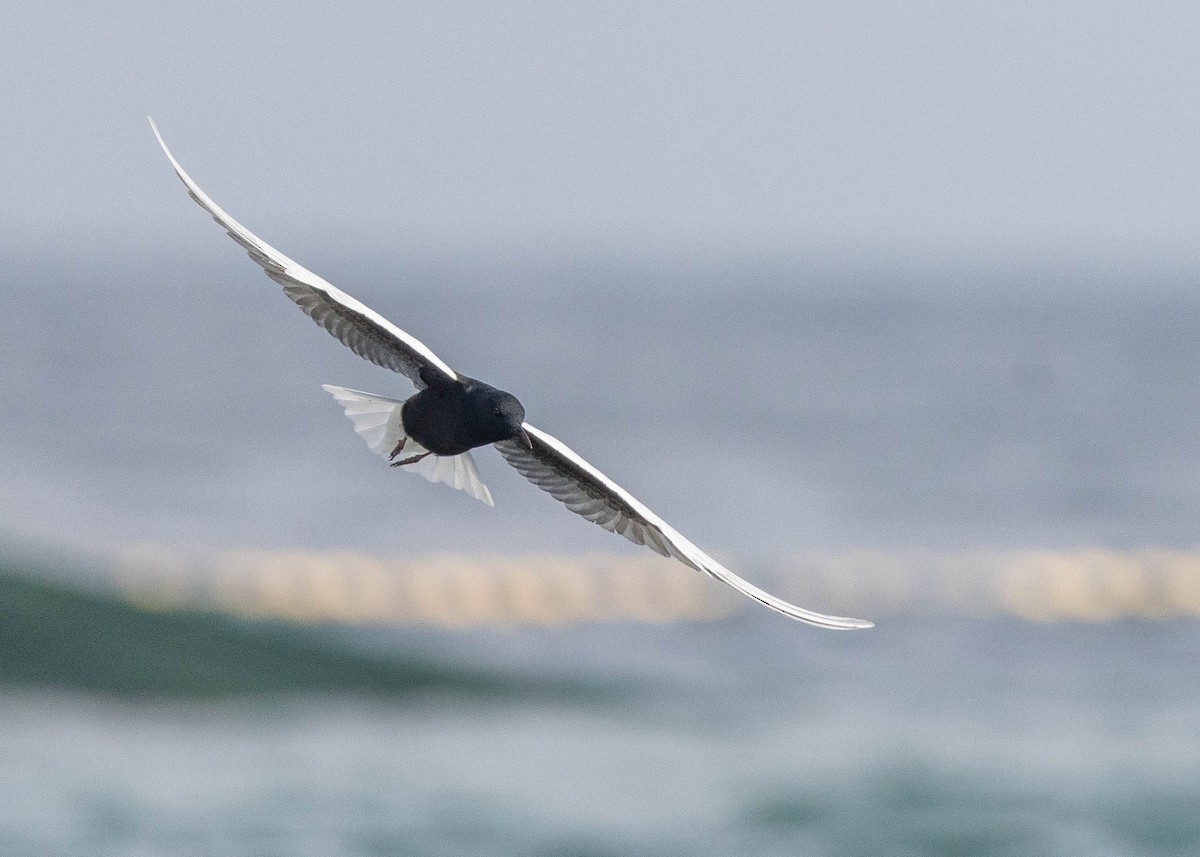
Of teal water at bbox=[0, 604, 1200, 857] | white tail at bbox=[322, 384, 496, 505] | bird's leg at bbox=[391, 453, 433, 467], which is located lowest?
bird's leg at bbox=[391, 453, 433, 467]

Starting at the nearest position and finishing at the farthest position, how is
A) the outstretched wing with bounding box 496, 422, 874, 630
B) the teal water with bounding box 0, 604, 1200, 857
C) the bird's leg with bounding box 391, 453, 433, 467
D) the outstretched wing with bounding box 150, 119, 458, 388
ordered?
the outstretched wing with bounding box 150, 119, 458, 388, the bird's leg with bounding box 391, 453, 433, 467, the outstretched wing with bounding box 496, 422, 874, 630, the teal water with bounding box 0, 604, 1200, 857

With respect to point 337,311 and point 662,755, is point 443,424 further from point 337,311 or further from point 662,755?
point 662,755

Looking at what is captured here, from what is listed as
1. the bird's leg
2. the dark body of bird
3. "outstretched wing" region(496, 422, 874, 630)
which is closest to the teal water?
"outstretched wing" region(496, 422, 874, 630)

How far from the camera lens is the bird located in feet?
20.0

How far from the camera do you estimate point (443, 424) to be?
6250mm

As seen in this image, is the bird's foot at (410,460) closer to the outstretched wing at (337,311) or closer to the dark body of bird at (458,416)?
the dark body of bird at (458,416)

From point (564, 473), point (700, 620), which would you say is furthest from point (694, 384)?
point (564, 473)

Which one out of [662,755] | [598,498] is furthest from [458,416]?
[662,755]

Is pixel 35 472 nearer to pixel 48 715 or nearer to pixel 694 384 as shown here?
pixel 48 715

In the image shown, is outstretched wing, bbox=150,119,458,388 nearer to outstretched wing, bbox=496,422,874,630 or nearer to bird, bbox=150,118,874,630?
bird, bbox=150,118,874,630

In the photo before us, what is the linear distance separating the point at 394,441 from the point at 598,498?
3.04 ft

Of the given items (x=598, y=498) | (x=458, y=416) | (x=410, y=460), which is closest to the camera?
(x=458, y=416)

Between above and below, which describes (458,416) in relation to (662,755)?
below

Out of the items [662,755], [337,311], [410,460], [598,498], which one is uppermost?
[662,755]
